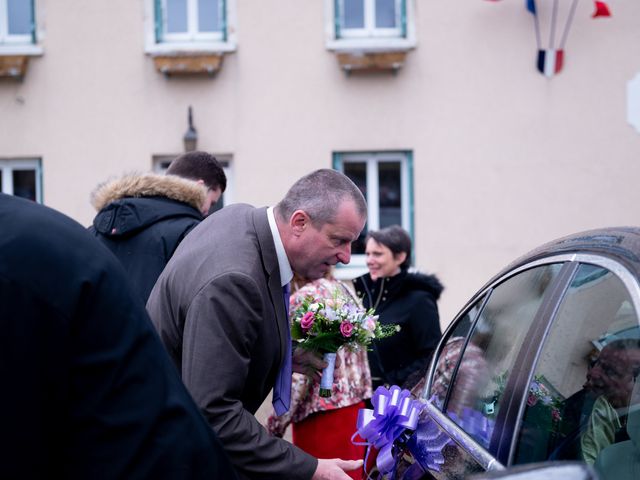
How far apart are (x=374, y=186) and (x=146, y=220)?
729cm

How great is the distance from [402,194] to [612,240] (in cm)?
910

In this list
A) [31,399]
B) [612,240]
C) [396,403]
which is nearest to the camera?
[31,399]

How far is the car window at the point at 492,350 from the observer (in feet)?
9.16

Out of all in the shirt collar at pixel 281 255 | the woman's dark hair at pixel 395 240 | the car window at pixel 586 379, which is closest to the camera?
the car window at pixel 586 379

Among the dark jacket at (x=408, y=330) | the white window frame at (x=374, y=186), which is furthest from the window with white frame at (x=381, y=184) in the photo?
the dark jacket at (x=408, y=330)

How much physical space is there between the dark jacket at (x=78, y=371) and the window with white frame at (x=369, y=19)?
1014 cm

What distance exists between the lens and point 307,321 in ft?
12.7

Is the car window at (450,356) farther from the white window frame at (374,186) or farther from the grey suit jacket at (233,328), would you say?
the white window frame at (374,186)

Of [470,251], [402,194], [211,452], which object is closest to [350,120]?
[402,194]

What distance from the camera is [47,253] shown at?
163cm

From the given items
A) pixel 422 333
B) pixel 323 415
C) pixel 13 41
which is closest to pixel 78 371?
pixel 323 415

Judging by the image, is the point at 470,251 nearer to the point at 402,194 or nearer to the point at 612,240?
the point at 402,194

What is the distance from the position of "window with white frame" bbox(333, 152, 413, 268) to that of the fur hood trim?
22.1 feet

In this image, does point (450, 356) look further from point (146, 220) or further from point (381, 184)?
point (381, 184)
